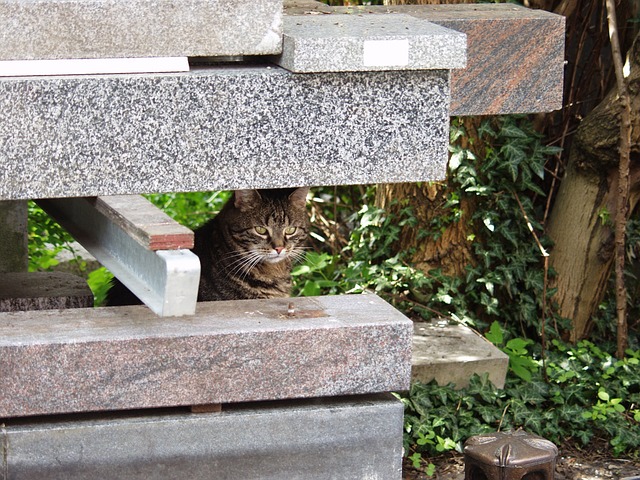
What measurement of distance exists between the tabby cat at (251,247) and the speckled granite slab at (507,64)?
1356mm

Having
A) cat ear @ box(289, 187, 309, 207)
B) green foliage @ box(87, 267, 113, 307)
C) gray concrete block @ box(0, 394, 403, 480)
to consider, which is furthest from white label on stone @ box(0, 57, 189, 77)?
green foliage @ box(87, 267, 113, 307)

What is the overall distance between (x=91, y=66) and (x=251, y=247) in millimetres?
1881

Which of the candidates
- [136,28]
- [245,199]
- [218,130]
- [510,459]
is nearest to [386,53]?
[218,130]

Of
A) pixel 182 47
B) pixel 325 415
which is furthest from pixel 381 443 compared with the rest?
pixel 182 47

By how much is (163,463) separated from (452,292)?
2568 millimetres

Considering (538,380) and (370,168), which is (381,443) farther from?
(538,380)

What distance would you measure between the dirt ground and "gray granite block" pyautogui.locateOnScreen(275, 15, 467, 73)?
2007 millimetres

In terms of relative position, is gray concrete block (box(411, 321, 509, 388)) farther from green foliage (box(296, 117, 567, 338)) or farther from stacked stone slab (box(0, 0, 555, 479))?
stacked stone slab (box(0, 0, 555, 479))

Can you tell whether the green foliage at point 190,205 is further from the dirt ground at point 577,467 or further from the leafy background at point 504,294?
the dirt ground at point 577,467

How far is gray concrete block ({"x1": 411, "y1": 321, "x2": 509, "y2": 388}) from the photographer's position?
14.7 ft

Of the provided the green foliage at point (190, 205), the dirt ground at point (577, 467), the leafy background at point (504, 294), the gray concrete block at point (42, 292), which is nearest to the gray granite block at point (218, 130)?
the gray concrete block at point (42, 292)

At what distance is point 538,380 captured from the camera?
15.3 feet

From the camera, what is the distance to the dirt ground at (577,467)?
4.07 meters

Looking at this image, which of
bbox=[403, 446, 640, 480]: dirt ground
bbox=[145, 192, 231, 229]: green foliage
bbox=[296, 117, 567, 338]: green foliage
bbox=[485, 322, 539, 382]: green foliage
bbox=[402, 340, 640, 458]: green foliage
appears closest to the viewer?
bbox=[403, 446, 640, 480]: dirt ground
